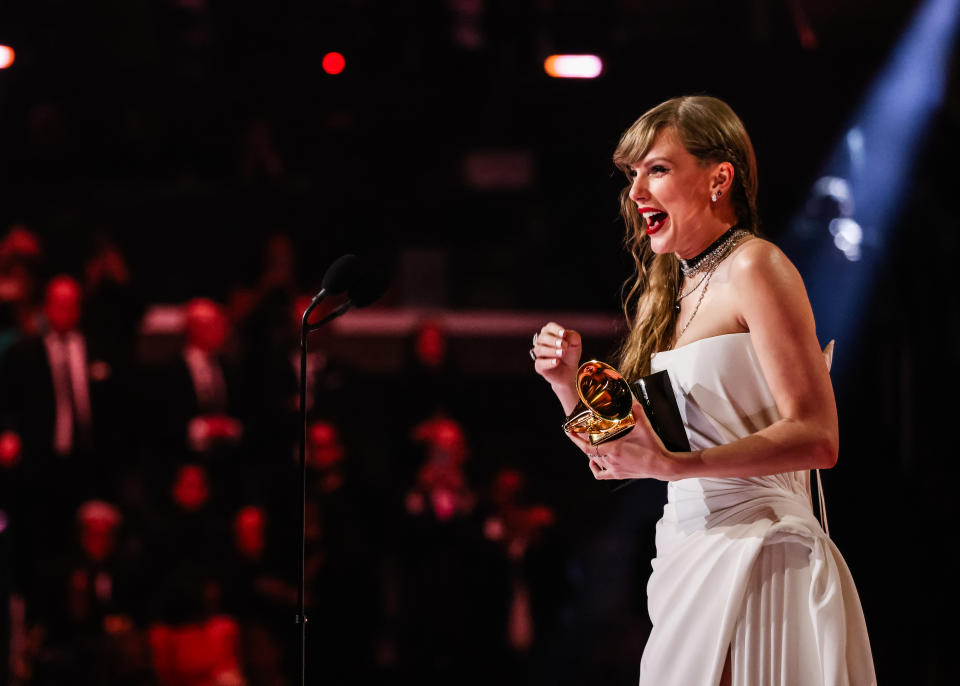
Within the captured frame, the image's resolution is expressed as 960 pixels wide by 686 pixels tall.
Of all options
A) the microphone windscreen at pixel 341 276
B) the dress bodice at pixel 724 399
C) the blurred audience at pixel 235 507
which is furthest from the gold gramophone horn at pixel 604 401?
the blurred audience at pixel 235 507

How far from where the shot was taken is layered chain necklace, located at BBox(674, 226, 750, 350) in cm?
210

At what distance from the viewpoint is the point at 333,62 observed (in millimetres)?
6824

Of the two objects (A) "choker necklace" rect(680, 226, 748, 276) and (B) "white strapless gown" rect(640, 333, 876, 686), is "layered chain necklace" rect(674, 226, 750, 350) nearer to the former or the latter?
(A) "choker necklace" rect(680, 226, 748, 276)

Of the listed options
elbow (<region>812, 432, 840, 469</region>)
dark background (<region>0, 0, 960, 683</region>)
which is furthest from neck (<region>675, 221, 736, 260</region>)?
dark background (<region>0, 0, 960, 683</region>)

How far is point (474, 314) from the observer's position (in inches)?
312

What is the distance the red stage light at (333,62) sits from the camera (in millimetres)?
6824

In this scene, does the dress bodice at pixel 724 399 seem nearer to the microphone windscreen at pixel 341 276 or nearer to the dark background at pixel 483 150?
the microphone windscreen at pixel 341 276

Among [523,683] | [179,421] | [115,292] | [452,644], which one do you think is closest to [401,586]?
[452,644]

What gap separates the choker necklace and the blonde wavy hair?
0.14ft

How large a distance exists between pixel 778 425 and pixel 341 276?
3.53 ft

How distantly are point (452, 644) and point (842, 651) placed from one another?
4.13 m

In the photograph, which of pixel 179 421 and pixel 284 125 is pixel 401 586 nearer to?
pixel 179 421

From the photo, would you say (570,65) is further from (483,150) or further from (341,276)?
(341,276)

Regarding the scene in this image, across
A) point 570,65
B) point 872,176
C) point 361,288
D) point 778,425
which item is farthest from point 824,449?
point 872,176
